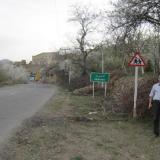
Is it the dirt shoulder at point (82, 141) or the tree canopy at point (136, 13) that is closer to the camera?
the dirt shoulder at point (82, 141)

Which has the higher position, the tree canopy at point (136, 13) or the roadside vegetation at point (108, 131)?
the tree canopy at point (136, 13)

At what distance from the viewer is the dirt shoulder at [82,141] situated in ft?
36.1

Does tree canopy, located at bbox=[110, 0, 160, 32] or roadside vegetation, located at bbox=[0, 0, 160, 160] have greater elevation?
tree canopy, located at bbox=[110, 0, 160, 32]

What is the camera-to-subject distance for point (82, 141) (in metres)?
13.0

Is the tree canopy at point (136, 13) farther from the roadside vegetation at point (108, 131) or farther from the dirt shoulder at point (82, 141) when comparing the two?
the dirt shoulder at point (82, 141)

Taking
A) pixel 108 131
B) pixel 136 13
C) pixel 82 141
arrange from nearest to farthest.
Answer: pixel 82 141
pixel 108 131
pixel 136 13

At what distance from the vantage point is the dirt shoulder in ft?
36.1

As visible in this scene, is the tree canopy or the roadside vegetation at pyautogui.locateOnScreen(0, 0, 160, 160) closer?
the roadside vegetation at pyautogui.locateOnScreen(0, 0, 160, 160)

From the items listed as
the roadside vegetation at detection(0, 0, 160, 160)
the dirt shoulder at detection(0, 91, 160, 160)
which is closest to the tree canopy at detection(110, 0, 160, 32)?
the roadside vegetation at detection(0, 0, 160, 160)

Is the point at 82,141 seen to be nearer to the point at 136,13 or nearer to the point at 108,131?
the point at 108,131

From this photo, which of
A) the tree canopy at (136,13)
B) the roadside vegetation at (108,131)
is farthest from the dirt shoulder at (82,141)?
the tree canopy at (136,13)

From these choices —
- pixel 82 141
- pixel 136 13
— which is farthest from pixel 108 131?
pixel 136 13

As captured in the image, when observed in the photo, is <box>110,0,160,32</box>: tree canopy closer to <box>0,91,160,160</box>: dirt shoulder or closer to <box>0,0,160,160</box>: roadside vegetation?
<box>0,0,160,160</box>: roadside vegetation

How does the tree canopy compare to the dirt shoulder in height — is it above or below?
above
